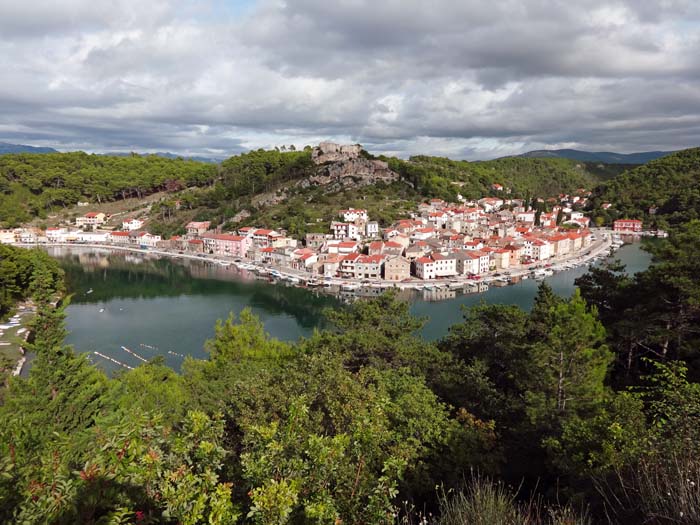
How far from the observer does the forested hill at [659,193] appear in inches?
1764

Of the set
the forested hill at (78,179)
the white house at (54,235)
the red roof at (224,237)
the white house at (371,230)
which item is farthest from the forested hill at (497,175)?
the white house at (54,235)

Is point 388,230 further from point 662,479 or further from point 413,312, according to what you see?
point 662,479

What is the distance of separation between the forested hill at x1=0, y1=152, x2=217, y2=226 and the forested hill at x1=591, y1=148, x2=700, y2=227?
1972 inches

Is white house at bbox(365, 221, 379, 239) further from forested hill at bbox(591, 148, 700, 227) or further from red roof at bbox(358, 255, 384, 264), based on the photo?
forested hill at bbox(591, 148, 700, 227)

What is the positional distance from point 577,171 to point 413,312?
81217 mm

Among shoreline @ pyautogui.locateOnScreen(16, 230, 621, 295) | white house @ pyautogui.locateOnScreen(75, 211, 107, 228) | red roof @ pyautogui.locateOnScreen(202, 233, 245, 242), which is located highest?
white house @ pyautogui.locateOnScreen(75, 211, 107, 228)

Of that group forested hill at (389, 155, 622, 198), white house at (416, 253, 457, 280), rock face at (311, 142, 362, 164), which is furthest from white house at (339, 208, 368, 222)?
rock face at (311, 142, 362, 164)

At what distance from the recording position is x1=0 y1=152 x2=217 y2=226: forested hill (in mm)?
48834

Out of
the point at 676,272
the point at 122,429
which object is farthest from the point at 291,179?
the point at 122,429

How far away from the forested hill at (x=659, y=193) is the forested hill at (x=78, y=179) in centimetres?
5010

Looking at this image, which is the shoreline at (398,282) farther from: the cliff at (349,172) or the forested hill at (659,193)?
the cliff at (349,172)

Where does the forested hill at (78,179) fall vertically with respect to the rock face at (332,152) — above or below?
below

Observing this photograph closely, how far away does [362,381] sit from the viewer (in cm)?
529

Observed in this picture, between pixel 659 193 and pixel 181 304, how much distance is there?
53.3 meters
